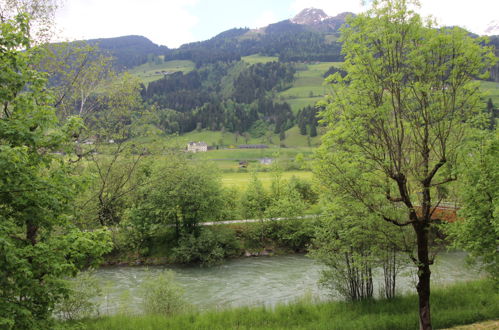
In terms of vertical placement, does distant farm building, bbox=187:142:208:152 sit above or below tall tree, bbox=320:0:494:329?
Result: below

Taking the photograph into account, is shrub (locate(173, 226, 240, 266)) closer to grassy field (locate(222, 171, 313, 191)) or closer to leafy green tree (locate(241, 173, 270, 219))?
leafy green tree (locate(241, 173, 270, 219))

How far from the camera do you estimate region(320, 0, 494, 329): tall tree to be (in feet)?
35.3

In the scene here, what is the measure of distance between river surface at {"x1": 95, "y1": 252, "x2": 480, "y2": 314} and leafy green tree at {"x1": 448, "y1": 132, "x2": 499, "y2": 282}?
32.2 ft

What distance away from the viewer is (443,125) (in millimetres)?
10875

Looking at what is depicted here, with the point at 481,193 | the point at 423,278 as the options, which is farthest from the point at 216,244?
the point at 481,193

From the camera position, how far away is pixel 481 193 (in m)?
11.8

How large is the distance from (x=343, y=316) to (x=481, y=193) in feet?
25.1

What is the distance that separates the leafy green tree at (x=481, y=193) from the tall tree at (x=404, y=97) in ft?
2.25

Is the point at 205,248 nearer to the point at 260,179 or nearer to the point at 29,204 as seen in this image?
the point at 29,204

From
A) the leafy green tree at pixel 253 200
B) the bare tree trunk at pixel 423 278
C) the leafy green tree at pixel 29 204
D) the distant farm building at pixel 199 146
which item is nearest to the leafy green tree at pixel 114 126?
the leafy green tree at pixel 29 204

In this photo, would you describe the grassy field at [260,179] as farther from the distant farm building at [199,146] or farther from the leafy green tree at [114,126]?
the distant farm building at [199,146]

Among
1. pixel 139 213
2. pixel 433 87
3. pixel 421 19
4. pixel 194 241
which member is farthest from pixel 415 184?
pixel 139 213

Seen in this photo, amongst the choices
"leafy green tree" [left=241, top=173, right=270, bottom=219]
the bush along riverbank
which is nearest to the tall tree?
the bush along riverbank

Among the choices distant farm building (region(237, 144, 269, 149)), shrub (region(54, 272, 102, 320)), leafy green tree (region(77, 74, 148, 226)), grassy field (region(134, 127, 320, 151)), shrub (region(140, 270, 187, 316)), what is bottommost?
distant farm building (region(237, 144, 269, 149))
